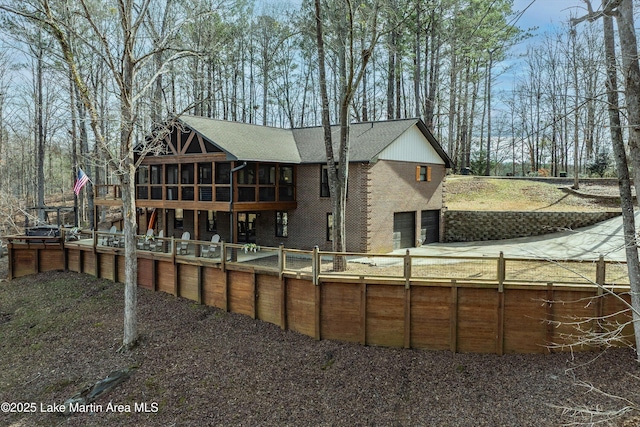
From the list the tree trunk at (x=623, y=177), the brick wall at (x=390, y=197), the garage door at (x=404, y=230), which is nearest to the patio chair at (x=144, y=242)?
the brick wall at (x=390, y=197)

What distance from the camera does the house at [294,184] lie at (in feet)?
54.8

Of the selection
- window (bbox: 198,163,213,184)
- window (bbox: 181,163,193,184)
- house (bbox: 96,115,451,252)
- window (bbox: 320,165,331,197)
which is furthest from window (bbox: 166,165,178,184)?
window (bbox: 320,165,331,197)

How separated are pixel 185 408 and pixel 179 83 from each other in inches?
1046

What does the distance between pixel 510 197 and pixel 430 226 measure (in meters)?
7.41

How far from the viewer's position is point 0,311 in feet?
52.0

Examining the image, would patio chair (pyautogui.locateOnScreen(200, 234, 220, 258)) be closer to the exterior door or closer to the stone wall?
the exterior door

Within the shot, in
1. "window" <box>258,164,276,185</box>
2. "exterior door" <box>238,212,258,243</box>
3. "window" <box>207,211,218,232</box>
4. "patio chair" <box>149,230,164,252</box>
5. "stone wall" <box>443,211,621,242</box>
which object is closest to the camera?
"patio chair" <box>149,230,164,252</box>

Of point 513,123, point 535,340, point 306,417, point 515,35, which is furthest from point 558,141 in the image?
point 306,417

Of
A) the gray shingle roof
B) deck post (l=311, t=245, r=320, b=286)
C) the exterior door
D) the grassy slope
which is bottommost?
deck post (l=311, t=245, r=320, b=286)

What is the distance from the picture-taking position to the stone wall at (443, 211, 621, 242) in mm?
19297

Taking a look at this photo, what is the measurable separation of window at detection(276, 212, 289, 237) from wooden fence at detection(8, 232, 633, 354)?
5617 mm

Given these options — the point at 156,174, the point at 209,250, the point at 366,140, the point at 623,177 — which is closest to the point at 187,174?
the point at 156,174

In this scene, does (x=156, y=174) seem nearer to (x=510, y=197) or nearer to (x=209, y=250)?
(x=209, y=250)

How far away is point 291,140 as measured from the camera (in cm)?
2095
